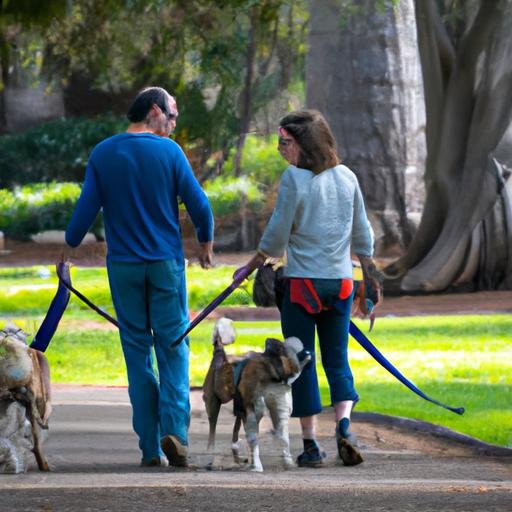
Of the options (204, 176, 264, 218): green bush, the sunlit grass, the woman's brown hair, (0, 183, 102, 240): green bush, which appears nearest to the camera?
the woman's brown hair

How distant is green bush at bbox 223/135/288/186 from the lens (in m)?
44.2

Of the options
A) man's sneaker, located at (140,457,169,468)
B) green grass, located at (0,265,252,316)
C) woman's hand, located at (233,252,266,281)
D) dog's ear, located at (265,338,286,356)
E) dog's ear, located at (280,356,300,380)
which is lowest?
man's sneaker, located at (140,457,169,468)

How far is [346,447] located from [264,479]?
895 millimetres

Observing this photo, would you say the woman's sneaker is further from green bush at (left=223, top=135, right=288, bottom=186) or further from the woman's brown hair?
green bush at (left=223, top=135, right=288, bottom=186)

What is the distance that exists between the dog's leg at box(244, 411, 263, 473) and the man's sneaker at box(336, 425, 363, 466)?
53 centimetres

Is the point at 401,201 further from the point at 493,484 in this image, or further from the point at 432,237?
the point at 493,484

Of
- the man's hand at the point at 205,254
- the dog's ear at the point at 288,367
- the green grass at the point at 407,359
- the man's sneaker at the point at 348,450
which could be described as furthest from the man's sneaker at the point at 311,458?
the green grass at the point at 407,359

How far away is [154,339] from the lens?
9.13 meters

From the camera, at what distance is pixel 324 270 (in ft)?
29.9

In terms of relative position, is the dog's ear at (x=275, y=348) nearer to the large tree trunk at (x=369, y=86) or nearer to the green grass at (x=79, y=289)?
the green grass at (x=79, y=289)

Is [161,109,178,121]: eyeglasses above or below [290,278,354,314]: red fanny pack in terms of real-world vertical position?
above

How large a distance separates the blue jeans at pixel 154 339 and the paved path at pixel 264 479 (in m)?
0.28

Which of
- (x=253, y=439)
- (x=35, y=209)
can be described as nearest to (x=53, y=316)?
(x=253, y=439)

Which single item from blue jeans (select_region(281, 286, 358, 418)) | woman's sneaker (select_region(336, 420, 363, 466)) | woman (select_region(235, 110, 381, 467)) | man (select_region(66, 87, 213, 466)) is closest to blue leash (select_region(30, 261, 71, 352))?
man (select_region(66, 87, 213, 466))
